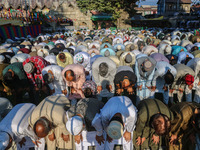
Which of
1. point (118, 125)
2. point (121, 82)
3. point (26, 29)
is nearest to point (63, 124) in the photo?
point (118, 125)

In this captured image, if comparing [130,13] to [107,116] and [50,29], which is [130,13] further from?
[107,116]

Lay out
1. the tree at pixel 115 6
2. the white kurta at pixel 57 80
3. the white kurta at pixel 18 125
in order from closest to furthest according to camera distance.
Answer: the white kurta at pixel 18 125
the white kurta at pixel 57 80
the tree at pixel 115 6

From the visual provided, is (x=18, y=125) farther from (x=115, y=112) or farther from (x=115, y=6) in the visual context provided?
(x=115, y=6)

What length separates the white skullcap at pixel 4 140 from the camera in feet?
8.71

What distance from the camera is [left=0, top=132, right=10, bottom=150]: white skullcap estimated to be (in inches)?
105

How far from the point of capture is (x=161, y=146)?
11.9ft

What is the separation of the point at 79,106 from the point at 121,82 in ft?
5.69

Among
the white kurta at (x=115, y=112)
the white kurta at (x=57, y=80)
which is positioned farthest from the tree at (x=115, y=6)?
the white kurta at (x=115, y=112)

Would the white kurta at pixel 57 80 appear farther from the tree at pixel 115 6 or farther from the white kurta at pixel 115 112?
the tree at pixel 115 6

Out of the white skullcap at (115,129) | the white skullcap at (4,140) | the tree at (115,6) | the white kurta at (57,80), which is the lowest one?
the white skullcap at (4,140)

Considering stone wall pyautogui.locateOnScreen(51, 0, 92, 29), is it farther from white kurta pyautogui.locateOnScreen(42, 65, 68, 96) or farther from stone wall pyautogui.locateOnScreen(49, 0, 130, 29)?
white kurta pyautogui.locateOnScreen(42, 65, 68, 96)

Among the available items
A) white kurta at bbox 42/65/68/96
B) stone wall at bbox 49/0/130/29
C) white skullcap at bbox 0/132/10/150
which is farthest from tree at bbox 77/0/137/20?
white skullcap at bbox 0/132/10/150

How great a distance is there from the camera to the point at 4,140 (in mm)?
2705

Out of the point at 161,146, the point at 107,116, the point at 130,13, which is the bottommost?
the point at 161,146
